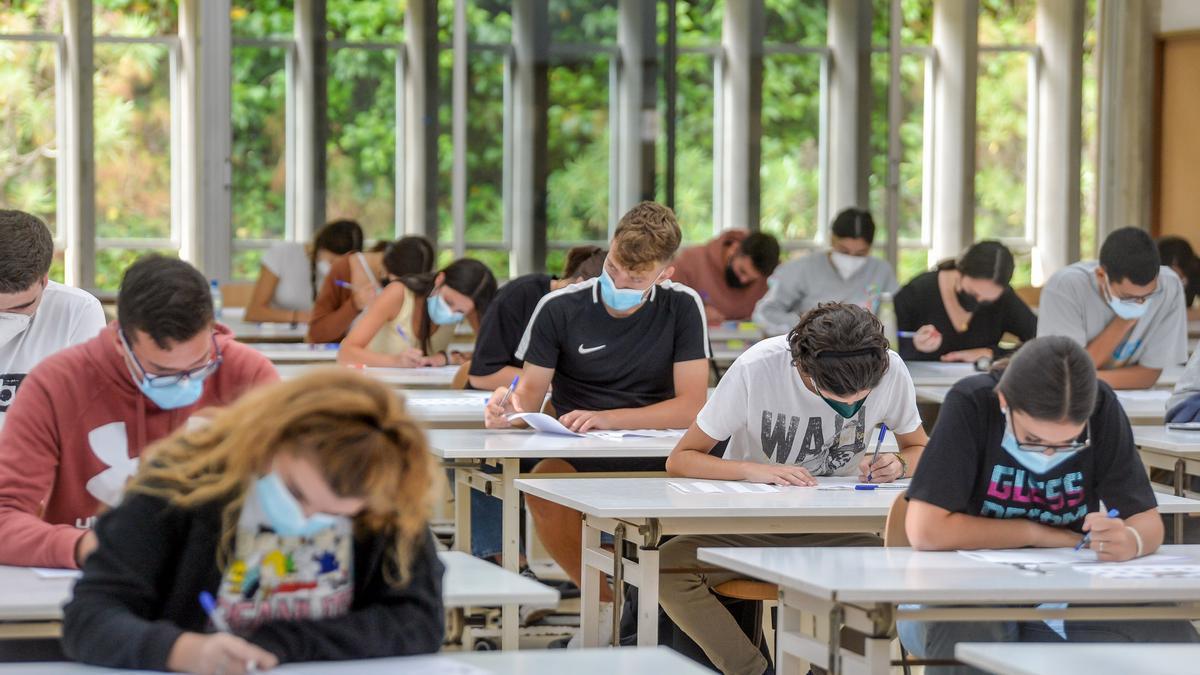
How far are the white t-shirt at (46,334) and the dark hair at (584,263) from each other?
1755 millimetres

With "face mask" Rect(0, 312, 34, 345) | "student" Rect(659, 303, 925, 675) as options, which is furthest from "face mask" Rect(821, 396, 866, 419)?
"face mask" Rect(0, 312, 34, 345)

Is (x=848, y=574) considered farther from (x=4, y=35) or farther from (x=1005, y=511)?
(x=4, y=35)

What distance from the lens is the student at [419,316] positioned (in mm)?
6184

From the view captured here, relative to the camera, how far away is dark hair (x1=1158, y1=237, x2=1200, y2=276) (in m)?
8.08

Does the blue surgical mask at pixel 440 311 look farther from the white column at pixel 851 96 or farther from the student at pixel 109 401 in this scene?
the white column at pixel 851 96

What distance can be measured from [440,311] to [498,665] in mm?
4179

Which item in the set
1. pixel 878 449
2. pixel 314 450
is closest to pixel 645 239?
pixel 878 449

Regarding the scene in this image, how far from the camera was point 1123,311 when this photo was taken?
5773mm

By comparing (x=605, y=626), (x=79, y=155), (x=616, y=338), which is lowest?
(x=605, y=626)

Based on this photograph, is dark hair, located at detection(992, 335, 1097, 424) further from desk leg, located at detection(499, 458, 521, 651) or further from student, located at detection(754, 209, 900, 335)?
student, located at detection(754, 209, 900, 335)

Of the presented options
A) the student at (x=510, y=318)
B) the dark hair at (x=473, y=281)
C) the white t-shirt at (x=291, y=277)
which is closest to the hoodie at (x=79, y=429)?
the student at (x=510, y=318)

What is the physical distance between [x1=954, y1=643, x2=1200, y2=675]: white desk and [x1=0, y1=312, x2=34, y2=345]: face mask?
2.22 metres

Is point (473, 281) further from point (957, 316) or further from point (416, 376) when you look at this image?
point (957, 316)

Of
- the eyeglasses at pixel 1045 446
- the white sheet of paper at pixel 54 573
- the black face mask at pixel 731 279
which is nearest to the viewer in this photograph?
the white sheet of paper at pixel 54 573
